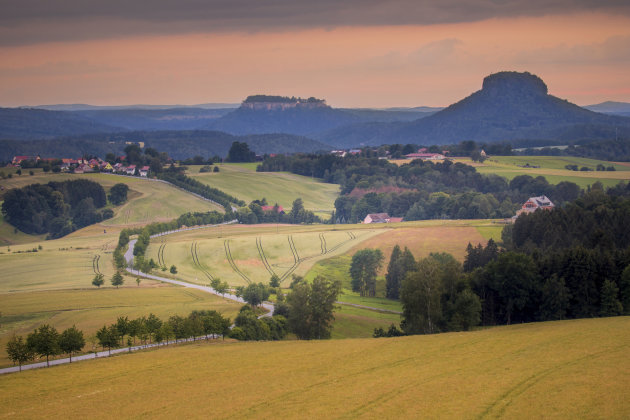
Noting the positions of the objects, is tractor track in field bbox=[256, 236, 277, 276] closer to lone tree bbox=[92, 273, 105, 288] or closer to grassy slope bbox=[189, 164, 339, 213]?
lone tree bbox=[92, 273, 105, 288]

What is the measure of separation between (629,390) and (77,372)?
30.3 metres

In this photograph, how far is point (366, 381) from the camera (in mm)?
29750

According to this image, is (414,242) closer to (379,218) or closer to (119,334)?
(379,218)

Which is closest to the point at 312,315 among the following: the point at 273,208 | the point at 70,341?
the point at 70,341

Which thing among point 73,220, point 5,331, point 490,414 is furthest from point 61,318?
point 73,220

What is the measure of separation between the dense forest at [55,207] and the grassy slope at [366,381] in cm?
12077

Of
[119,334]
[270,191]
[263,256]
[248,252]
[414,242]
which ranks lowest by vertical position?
[263,256]

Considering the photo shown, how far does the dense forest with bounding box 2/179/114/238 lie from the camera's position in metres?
147

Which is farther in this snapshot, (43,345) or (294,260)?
(294,260)

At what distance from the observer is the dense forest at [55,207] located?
147m

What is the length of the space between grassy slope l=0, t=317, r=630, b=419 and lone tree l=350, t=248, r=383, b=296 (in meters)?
44.0

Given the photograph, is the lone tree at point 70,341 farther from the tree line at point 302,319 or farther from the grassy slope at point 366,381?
the tree line at point 302,319

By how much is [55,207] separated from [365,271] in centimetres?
10402

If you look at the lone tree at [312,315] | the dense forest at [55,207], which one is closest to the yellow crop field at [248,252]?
the lone tree at [312,315]
